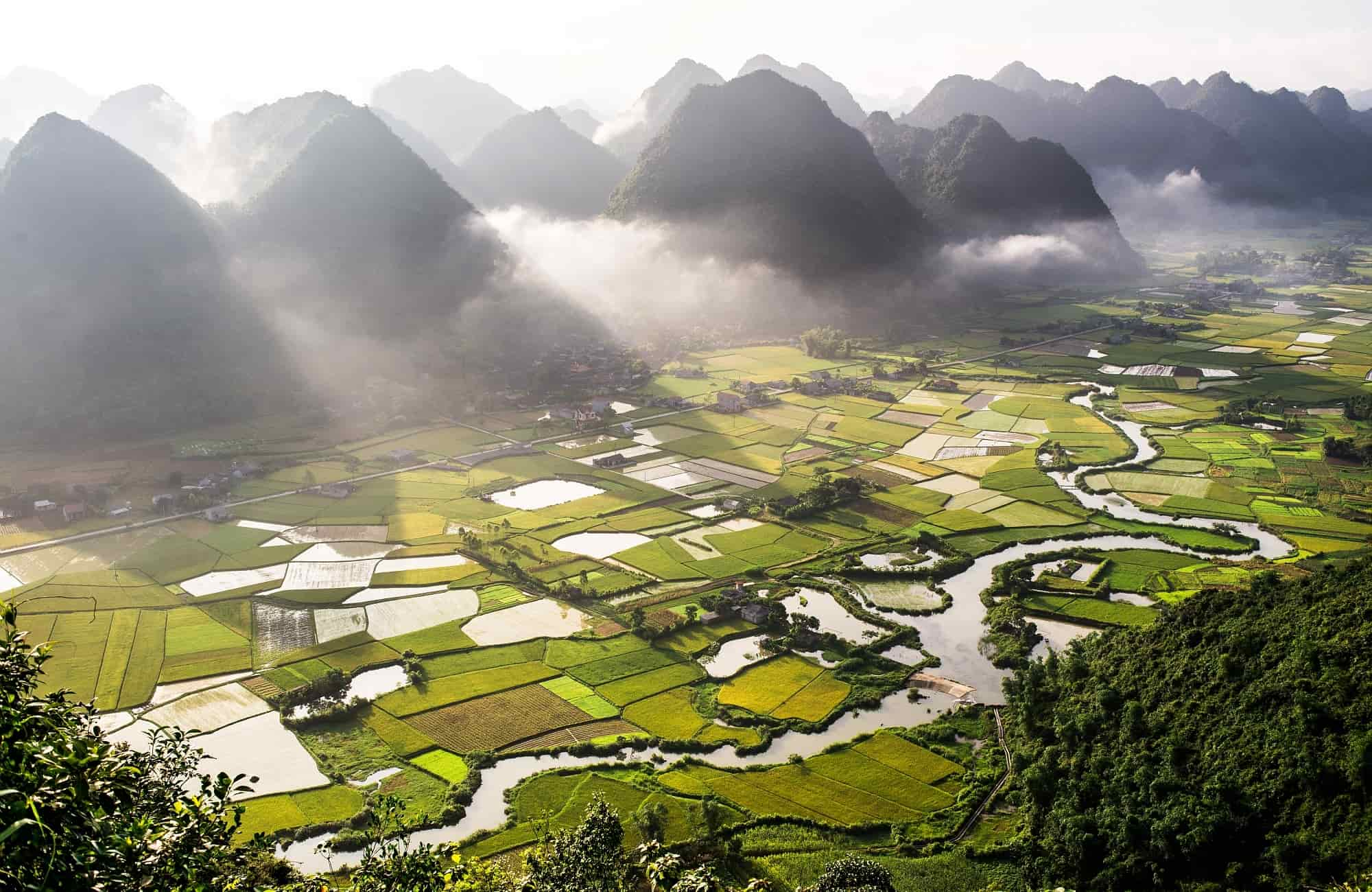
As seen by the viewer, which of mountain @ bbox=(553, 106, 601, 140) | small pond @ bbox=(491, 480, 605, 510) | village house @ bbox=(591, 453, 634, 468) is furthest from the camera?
mountain @ bbox=(553, 106, 601, 140)

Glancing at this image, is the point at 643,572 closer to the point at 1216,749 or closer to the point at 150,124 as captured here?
the point at 1216,749

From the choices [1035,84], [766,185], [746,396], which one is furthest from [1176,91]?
[746,396]

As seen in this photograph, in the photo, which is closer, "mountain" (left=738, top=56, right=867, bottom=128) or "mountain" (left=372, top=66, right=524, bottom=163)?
"mountain" (left=372, top=66, right=524, bottom=163)

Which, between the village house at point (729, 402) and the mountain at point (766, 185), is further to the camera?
the mountain at point (766, 185)

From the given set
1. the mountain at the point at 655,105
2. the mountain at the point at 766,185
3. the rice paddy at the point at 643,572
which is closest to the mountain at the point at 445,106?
the mountain at the point at 655,105

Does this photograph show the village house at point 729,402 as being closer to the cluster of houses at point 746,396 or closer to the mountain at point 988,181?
the cluster of houses at point 746,396

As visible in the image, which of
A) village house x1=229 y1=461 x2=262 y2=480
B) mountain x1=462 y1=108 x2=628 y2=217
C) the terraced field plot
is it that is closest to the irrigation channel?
the terraced field plot

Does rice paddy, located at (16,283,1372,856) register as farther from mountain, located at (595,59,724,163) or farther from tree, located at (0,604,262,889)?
mountain, located at (595,59,724,163)
